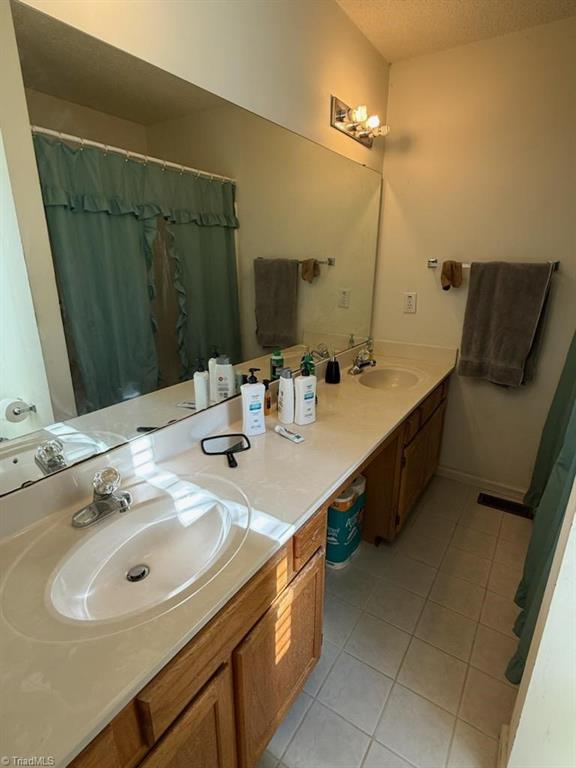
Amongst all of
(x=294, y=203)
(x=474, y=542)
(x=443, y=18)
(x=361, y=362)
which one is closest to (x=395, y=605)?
(x=474, y=542)

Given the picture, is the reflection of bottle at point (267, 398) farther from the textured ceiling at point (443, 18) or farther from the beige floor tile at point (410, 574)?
the textured ceiling at point (443, 18)

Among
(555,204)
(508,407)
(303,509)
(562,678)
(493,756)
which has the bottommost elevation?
(493,756)

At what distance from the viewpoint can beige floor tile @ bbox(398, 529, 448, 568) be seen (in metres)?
1.98

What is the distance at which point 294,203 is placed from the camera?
5.91ft

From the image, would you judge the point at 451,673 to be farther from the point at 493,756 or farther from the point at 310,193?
the point at 310,193

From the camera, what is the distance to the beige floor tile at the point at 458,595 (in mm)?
1696

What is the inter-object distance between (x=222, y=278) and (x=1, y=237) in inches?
27.7

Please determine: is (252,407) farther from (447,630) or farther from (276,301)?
(447,630)

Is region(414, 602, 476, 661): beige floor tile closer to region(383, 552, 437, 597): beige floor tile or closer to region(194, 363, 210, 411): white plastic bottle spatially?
region(383, 552, 437, 597): beige floor tile

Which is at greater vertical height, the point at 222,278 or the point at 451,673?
the point at 222,278

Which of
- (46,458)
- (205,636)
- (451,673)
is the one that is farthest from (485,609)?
(46,458)

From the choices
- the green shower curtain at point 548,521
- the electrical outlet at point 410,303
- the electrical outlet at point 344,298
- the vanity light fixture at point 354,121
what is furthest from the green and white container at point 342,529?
the vanity light fixture at point 354,121

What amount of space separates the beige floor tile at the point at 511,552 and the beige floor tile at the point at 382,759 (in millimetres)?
1090

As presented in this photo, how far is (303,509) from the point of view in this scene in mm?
1013
